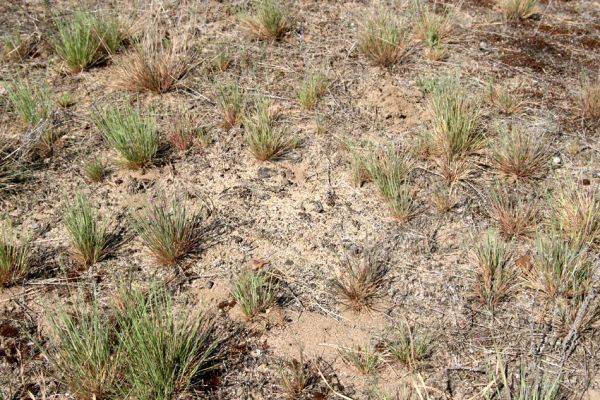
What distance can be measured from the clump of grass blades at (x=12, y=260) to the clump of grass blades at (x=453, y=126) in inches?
95.5

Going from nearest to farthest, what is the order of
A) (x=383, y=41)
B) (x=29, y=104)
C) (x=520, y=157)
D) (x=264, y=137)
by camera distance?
(x=520, y=157), (x=264, y=137), (x=29, y=104), (x=383, y=41)

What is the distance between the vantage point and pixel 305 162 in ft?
13.2

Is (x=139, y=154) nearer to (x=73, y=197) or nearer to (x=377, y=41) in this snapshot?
(x=73, y=197)

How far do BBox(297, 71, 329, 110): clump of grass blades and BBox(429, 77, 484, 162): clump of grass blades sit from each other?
788 mm

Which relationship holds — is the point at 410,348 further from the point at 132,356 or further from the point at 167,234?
the point at 167,234

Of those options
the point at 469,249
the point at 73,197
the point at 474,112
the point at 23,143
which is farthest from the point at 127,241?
the point at 474,112

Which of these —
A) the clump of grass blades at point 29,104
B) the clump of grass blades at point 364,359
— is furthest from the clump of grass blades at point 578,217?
the clump of grass blades at point 29,104

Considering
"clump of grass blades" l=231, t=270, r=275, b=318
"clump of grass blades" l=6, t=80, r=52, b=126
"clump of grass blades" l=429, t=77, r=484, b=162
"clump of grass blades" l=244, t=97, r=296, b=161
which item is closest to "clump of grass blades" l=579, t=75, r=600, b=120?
"clump of grass blades" l=429, t=77, r=484, b=162

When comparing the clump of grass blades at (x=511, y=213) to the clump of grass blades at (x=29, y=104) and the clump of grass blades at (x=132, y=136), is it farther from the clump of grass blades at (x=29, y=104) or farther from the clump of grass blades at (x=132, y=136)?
the clump of grass blades at (x=29, y=104)

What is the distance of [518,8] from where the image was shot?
5.25 m

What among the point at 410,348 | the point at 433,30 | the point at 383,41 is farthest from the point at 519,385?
the point at 433,30

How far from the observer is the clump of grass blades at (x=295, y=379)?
280cm

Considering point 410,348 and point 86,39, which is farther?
point 86,39

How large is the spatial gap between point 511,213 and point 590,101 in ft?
4.15
